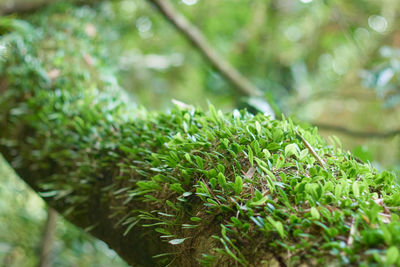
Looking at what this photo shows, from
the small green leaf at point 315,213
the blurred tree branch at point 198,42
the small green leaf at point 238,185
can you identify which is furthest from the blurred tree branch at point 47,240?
the small green leaf at point 315,213

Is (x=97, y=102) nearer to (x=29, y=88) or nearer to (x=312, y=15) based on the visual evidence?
(x=29, y=88)

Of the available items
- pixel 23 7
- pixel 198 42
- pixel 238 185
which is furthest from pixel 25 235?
pixel 238 185

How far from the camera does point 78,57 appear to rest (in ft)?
8.05

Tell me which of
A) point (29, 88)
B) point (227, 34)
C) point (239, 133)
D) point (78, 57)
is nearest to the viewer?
point (239, 133)

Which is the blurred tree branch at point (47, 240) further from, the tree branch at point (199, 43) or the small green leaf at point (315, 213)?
the small green leaf at point (315, 213)

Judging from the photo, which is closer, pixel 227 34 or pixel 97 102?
pixel 97 102

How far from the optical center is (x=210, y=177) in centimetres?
94

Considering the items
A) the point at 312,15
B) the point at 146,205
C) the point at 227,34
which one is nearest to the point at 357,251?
the point at 146,205

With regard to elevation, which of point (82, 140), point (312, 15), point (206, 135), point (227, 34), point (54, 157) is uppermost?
point (312, 15)

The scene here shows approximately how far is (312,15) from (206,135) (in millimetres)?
4707

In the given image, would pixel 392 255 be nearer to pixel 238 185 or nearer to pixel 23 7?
pixel 238 185

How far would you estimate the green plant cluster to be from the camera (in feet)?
2.37

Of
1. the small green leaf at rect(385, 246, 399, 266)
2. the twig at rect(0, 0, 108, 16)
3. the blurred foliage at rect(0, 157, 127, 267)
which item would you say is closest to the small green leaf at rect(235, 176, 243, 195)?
the small green leaf at rect(385, 246, 399, 266)

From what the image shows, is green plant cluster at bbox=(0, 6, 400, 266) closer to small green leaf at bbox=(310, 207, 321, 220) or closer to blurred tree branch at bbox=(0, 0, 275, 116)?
small green leaf at bbox=(310, 207, 321, 220)
